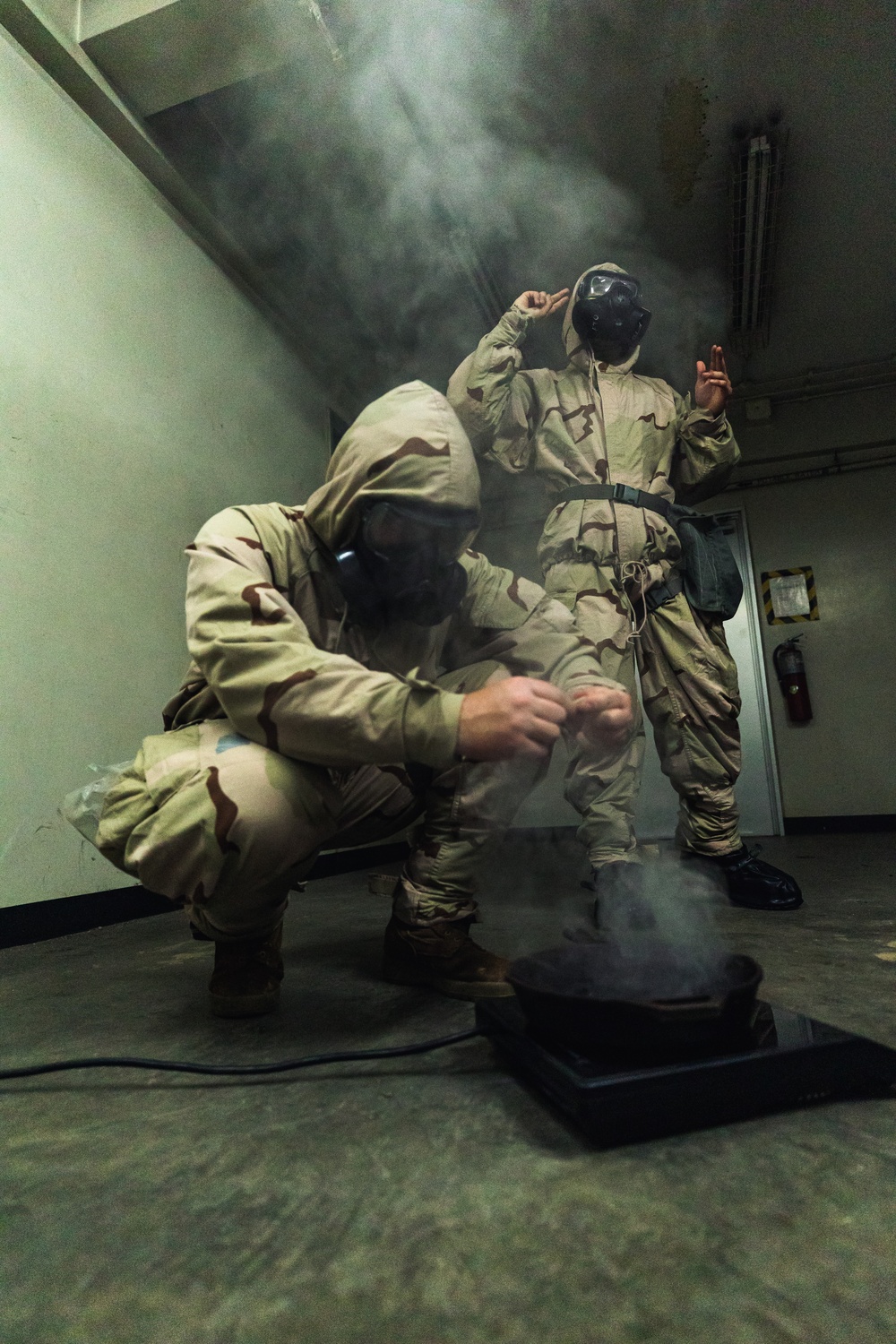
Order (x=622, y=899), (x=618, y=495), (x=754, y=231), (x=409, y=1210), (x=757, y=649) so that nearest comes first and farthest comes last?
(x=409, y=1210) < (x=622, y=899) < (x=618, y=495) < (x=754, y=231) < (x=757, y=649)

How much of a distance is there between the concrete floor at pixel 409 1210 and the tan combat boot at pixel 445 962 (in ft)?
0.29

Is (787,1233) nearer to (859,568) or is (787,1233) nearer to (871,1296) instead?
(871,1296)

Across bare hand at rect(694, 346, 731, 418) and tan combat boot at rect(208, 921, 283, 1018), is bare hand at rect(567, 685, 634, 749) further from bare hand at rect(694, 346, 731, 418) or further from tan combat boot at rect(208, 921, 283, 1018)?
bare hand at rect(694, 346, 731, 418)

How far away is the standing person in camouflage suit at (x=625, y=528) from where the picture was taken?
158cm

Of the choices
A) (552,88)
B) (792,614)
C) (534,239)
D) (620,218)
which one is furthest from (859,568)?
(552,88)

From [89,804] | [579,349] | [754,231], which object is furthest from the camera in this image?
[754,231]

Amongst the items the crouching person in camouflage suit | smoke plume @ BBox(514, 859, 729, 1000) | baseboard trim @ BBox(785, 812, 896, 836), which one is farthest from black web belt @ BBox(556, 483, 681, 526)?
baseboard trim @ BBox(785, 812, 896, 836)

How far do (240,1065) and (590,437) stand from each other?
5.00 feet

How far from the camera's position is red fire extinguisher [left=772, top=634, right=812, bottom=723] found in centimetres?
353

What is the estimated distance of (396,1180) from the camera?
0.53 metres

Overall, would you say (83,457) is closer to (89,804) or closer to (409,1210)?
(89,804)

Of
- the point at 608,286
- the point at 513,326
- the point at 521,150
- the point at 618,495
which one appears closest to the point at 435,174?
the point at 521,150

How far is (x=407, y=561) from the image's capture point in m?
0.90

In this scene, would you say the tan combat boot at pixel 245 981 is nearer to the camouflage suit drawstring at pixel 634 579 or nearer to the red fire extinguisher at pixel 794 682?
the camouflage suit drawstring at pixel 634 579
